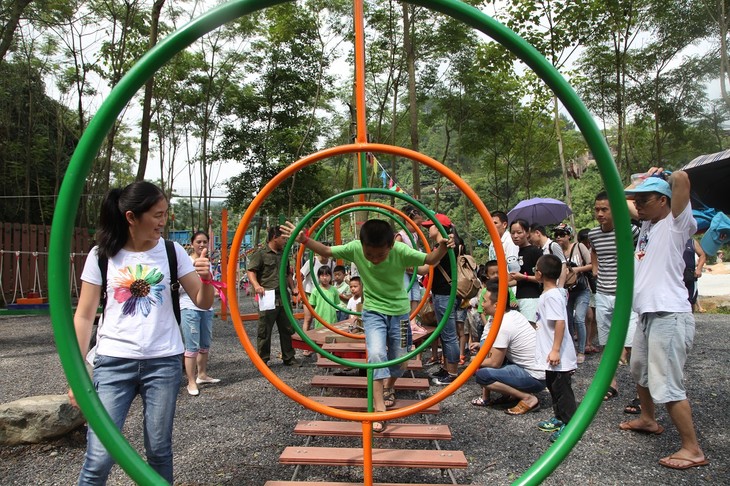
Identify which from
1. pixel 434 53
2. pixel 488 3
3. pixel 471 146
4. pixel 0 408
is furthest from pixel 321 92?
pixel 0 408

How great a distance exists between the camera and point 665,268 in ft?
11.0

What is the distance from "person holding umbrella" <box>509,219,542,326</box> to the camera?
5.78 m

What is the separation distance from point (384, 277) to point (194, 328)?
245 centimetres

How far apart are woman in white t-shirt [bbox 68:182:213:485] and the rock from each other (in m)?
1.91

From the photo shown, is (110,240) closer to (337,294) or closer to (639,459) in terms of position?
(639,459)

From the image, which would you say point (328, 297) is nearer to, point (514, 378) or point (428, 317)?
point (428, 317)

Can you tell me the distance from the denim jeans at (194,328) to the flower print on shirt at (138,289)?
3040mm

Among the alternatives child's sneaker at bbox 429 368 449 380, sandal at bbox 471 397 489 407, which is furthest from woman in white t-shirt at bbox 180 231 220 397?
sandal at bbox 471 397 489 407

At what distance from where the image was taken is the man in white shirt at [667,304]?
3254mm

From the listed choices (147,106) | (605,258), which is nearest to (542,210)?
(605,258)

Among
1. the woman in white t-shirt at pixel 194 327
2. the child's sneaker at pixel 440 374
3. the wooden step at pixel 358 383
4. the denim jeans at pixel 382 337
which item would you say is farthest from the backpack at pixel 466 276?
the woman in white t-shirt at pixel 194 327

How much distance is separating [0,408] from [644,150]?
26.4 metres

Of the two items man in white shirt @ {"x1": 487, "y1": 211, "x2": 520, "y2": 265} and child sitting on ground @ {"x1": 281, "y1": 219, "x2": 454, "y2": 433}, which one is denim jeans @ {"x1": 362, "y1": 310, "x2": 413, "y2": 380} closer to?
child sitting on ground @ {"x1": 281, "y1": 219, "x2": 454, "y2": 433}

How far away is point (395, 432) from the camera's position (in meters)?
3.62
